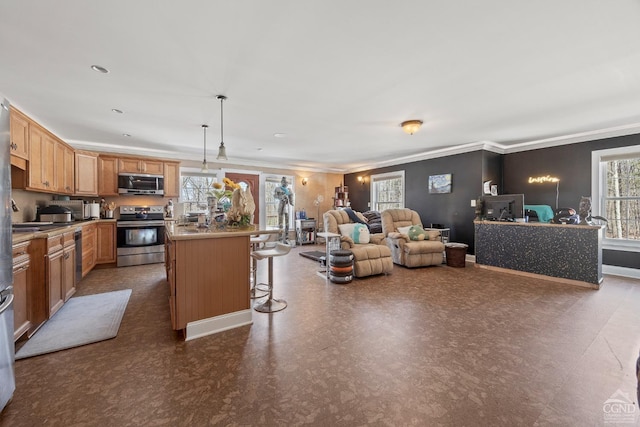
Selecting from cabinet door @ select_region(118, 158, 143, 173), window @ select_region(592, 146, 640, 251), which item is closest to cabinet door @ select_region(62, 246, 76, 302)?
cabinet door @ select_region(118, 158, 143, 173)

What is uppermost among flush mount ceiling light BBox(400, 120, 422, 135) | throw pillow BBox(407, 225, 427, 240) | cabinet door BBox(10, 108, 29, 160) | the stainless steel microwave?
flush mount ceiling light BBox(400, 120, 422, 135)

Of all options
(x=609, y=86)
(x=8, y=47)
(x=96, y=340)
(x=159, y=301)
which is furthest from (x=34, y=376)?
(x=609, y=86)

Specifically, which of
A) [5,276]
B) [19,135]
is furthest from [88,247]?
[5,276]

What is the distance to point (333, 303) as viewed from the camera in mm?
3135

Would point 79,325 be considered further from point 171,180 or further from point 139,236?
point 171,180

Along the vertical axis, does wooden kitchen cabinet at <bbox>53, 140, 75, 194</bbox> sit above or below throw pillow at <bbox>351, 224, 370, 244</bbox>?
above

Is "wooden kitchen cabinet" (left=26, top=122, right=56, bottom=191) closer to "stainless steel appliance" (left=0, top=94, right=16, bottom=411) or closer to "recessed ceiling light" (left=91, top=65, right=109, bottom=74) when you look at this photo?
"recessed ceiling light" (left=91, top=65, right=109, bottom=74)

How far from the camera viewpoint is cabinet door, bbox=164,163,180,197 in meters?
5.39

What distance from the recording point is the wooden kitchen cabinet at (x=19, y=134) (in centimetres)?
278

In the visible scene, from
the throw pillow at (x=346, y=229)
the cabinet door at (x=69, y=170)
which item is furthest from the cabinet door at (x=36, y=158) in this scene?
the throw pillow at (x=346, y=229)

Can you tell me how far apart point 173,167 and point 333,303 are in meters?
4.43

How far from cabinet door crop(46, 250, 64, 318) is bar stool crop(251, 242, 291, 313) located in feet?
6.21

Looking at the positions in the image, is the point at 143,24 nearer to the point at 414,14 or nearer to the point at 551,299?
the point at 414,14

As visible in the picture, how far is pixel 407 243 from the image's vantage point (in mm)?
4836
